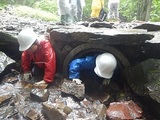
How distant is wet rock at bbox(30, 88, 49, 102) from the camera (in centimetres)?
439

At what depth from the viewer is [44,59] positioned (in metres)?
5.30

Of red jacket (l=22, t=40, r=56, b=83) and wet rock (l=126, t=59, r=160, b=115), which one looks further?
red jacket (l=22, t=40, r=56, b=83)

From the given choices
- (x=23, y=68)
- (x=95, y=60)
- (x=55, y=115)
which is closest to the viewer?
(x=55, y=115)

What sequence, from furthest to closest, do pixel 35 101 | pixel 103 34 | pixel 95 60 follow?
pixel 95 60
pixel 103 34
pixel 35 101

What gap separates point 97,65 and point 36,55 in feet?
4.76

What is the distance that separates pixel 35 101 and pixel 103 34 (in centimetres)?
188

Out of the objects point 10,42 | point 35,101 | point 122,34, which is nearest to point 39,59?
point 10,42

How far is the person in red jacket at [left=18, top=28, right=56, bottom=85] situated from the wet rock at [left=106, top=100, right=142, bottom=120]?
4.99ft

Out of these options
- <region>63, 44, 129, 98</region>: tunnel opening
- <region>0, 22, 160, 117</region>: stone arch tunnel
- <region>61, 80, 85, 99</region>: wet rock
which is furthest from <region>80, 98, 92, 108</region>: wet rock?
<region>0, 22, 160, 117</region>: stone arch tunnel

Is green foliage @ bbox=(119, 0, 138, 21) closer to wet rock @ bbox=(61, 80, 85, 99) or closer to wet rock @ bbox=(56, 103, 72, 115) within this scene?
wet rock @ bbox=(61, 80, 85, 99)

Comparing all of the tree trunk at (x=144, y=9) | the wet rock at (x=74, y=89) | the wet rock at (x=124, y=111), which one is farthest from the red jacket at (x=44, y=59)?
the tree trunk at (x=144, y=9)

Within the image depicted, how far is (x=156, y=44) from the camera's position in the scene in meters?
4.83

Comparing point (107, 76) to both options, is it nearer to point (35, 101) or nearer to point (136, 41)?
point (136, 41)

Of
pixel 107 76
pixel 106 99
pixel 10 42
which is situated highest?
pixel 10 42
